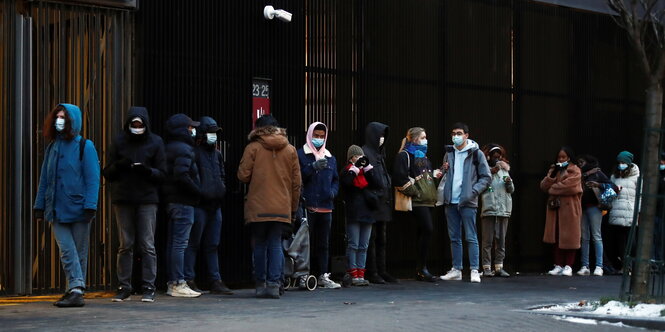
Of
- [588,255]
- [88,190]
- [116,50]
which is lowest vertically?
[588,255]

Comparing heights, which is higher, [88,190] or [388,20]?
[388,20]

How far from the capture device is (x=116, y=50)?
13.0 metres

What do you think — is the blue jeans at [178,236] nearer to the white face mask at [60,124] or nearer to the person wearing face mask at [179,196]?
the person wearing face mask at [179,196]

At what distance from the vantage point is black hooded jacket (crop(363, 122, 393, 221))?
15125mm

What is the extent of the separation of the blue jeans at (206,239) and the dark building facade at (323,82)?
71cm

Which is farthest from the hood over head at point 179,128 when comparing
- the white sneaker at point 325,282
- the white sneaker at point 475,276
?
the white sneaker at point 475,276

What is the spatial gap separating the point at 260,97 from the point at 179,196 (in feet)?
7.62

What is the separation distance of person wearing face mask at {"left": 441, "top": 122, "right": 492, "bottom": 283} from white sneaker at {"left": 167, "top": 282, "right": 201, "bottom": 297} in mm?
4866

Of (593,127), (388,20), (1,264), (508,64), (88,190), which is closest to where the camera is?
(88,190)

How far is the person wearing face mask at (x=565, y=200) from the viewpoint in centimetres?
1820

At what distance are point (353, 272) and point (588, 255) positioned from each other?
18.3 feet

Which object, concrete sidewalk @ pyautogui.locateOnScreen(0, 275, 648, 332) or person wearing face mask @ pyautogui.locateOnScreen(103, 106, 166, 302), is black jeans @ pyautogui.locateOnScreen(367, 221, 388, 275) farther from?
person wearing face mask @ pyautogui.locateOnScreen(103, 106, 166, 302)

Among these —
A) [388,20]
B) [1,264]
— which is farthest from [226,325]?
[388,20]

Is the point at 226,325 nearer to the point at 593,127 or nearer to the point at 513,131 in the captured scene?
the point at 513,131
